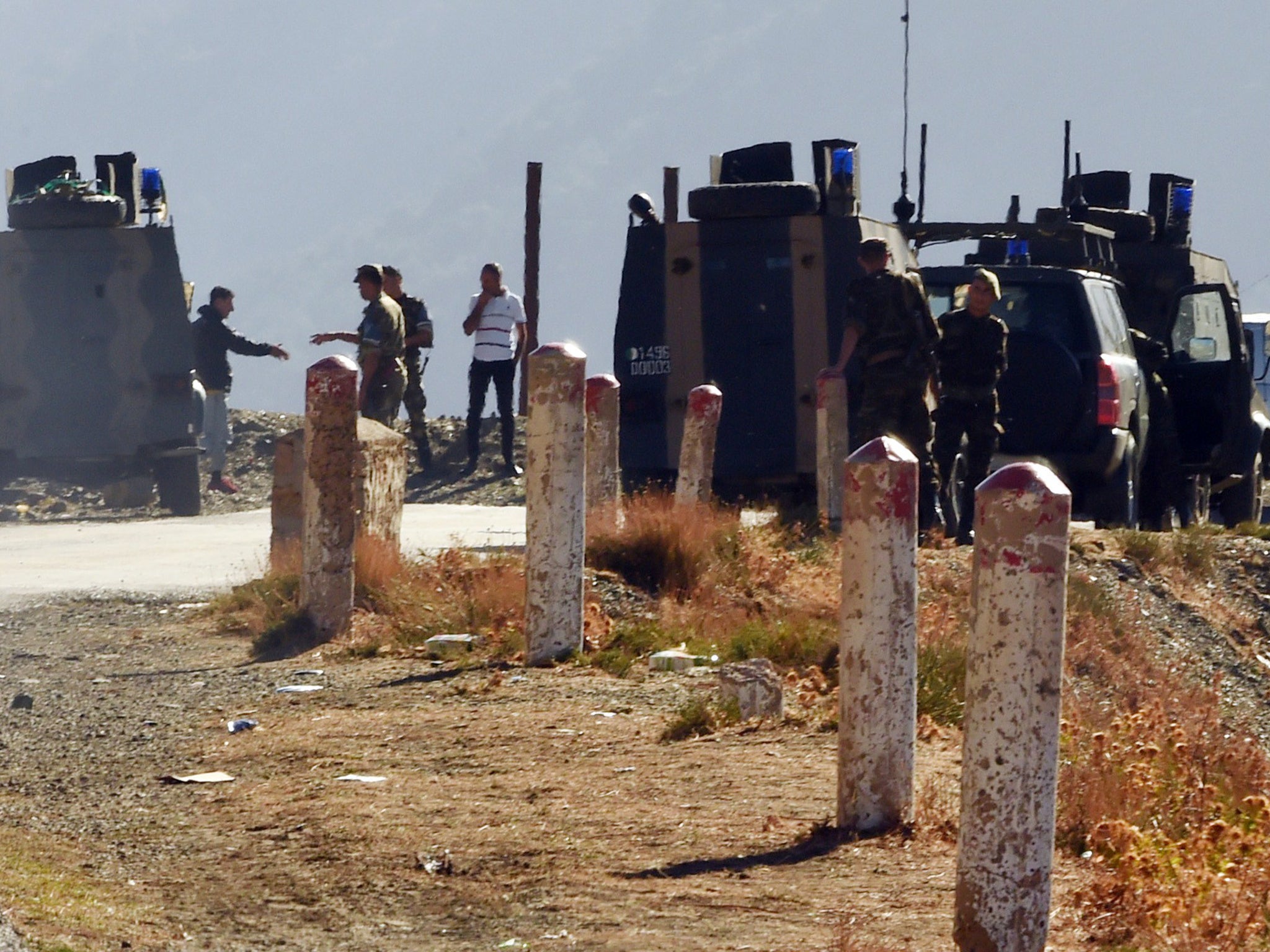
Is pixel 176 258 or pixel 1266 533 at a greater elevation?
pixel 176 258

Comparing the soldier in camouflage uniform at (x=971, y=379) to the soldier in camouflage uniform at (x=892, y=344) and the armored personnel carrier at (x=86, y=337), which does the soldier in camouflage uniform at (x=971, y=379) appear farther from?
the armored personnel carrier at (x=86, y=337)

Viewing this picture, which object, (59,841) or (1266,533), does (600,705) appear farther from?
(1266,533)

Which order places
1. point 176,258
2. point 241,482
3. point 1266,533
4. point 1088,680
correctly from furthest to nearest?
point 241,482, point 176,258, point 1266,533, point 1088,680

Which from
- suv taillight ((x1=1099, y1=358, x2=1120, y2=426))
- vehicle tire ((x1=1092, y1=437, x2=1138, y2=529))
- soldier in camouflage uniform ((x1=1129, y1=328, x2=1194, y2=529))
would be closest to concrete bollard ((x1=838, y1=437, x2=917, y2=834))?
suv taillight ((x1=1099, y1=358, x2=1120, y2=426))

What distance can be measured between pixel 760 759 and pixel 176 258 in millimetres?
11662

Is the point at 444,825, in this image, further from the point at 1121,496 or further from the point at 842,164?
the point at 842,164

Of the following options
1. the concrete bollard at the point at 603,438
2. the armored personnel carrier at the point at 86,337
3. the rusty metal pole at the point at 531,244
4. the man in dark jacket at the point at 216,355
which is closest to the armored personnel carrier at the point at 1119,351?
the concrete bollard at the point at 603,438

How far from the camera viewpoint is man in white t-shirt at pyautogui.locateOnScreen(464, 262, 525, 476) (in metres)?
17.5

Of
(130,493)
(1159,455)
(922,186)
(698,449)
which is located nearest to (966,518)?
(698,449)

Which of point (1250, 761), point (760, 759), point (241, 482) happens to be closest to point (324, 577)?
point (760, 759)

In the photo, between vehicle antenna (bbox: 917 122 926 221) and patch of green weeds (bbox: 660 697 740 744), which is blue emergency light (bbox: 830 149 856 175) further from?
patch of green weeds (bbox: 660 697 740 744)

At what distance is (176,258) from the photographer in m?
16.8

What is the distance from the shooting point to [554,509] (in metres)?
7.68

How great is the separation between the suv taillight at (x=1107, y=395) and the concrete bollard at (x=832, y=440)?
1.51m
